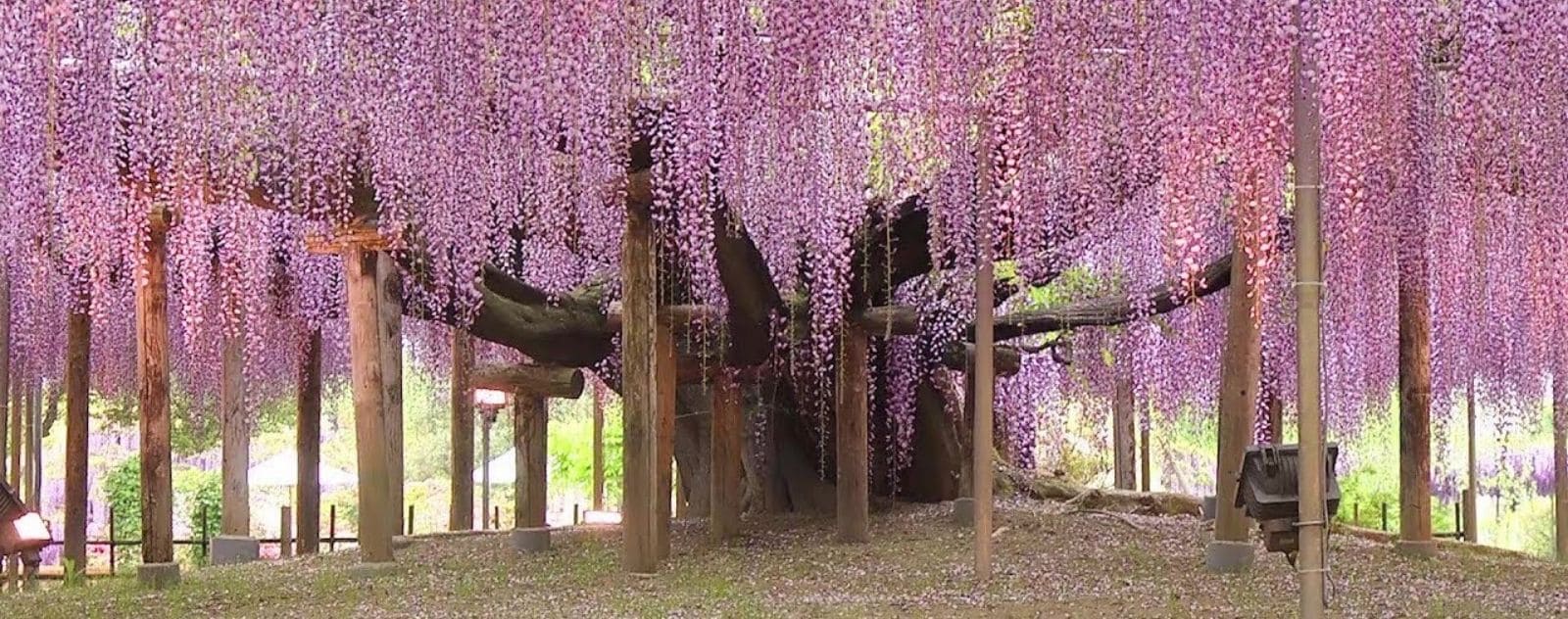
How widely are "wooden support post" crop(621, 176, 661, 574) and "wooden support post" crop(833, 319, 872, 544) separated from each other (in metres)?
1.89

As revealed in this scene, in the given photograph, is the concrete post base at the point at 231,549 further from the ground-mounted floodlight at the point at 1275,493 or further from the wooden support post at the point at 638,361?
the ground-mounted floodlight at the point at 1275,493

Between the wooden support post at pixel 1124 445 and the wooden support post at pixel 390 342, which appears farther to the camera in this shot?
the wooden support post at pixel 1124 445

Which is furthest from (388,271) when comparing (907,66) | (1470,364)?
(1470,364)

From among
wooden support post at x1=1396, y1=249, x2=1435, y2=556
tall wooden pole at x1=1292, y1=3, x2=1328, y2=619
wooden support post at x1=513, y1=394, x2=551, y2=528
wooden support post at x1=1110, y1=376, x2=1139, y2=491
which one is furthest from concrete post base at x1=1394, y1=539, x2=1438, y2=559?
wooden support post at x1=1110, y1=376, x2=1139, y2=491

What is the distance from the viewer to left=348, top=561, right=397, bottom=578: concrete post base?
7973mm

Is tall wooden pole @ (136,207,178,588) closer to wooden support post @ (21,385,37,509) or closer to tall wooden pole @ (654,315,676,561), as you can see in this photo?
tall wooden pole @ (654,315,676,561)

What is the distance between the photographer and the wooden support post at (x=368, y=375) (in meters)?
7.76

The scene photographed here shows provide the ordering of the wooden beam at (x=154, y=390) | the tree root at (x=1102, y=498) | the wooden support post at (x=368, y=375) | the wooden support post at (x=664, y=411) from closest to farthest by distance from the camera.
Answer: the wooden beam at (x=154, y=390) → the wooden support post at (x=368, y=375) → the wooden support post at (x=664, y=411) → the tree root at (x=1102, y=498)

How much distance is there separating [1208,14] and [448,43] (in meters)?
2.42

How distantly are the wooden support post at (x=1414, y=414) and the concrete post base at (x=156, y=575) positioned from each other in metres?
5.80

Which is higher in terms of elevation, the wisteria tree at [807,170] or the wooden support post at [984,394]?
Result: the wisteria tree at [807,170]

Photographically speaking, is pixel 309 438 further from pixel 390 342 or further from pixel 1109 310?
pixel 1109 310

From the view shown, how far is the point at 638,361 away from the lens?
24.1 feet

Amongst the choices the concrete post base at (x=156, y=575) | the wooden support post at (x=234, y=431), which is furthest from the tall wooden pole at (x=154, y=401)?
the wooden support post at (x=234, y=431)
